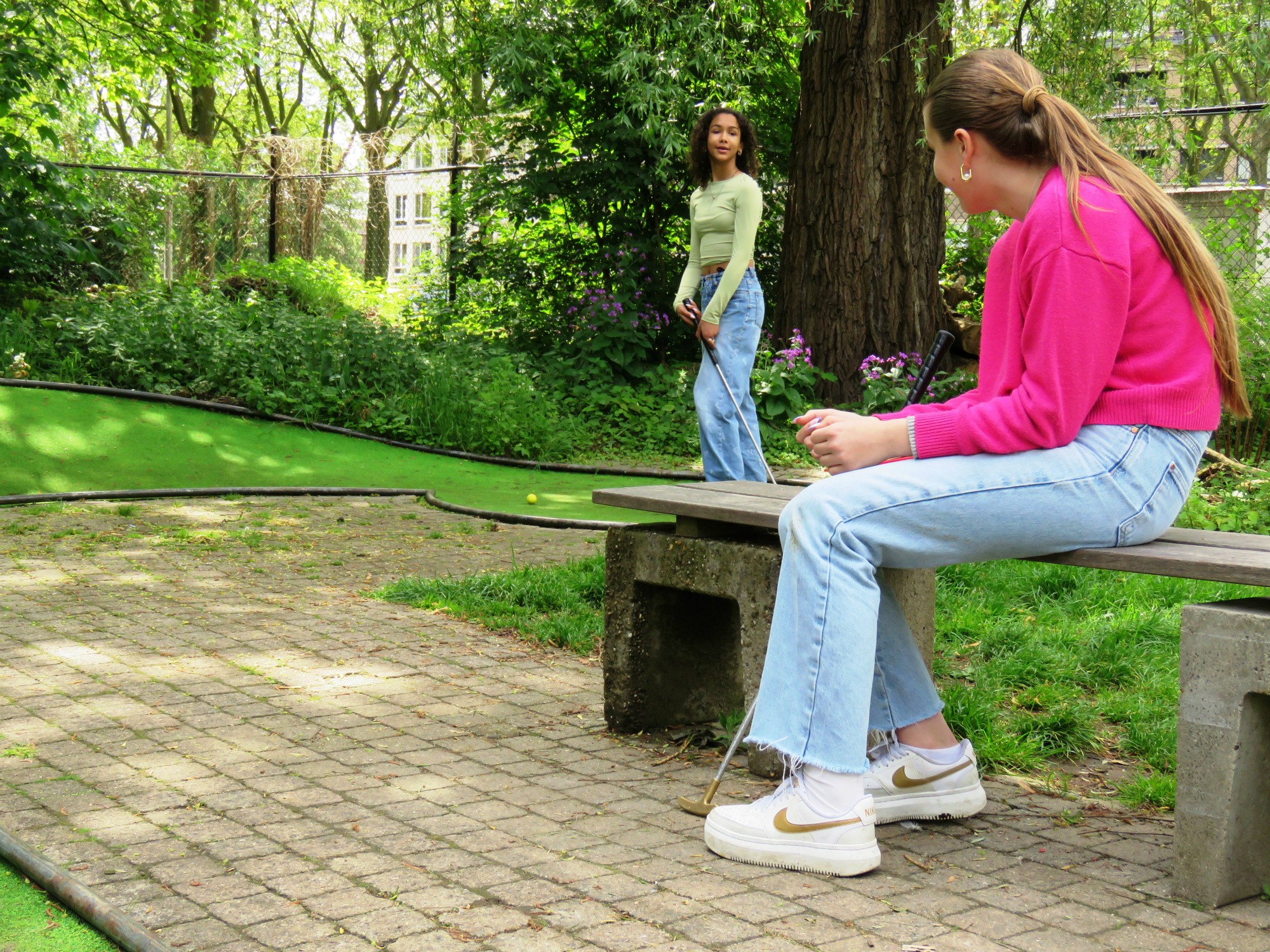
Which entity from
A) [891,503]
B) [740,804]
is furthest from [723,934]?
[891,503]

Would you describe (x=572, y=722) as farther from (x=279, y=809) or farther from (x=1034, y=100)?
(x=1034, y=100)

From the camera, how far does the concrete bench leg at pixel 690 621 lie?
3.19 metres

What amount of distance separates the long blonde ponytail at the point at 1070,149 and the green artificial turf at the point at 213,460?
5.13 meters

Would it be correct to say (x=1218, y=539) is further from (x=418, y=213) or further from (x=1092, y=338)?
(x=418, y=213)

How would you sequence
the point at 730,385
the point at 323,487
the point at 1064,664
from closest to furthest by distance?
the point at 1064,664 → the point at 730,385 → the point at 323,487

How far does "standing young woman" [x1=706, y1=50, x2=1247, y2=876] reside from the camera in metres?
2.52

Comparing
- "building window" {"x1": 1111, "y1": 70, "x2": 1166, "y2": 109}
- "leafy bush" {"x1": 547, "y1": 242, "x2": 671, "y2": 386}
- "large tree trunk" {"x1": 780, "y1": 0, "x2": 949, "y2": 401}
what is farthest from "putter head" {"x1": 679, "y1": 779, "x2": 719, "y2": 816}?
"leafy bush" {"x1": 547, "y1": 242, "x2": 671, "y2": 386}

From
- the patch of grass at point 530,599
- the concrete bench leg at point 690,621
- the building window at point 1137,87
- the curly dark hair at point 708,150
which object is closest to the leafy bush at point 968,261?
the building window at point 1137,87

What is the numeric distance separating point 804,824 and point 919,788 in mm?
458

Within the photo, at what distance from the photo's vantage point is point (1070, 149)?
261 cm

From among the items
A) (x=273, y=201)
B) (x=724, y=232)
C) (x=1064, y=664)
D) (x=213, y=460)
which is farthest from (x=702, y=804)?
(x=273, y=201)

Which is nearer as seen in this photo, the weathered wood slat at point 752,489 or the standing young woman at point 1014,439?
the standing young woman at point 1014,439

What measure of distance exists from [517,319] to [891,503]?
37.3 feet

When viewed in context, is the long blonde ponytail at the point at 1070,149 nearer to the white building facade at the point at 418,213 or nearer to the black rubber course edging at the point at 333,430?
the black rubber course edging at the point at 333,430
